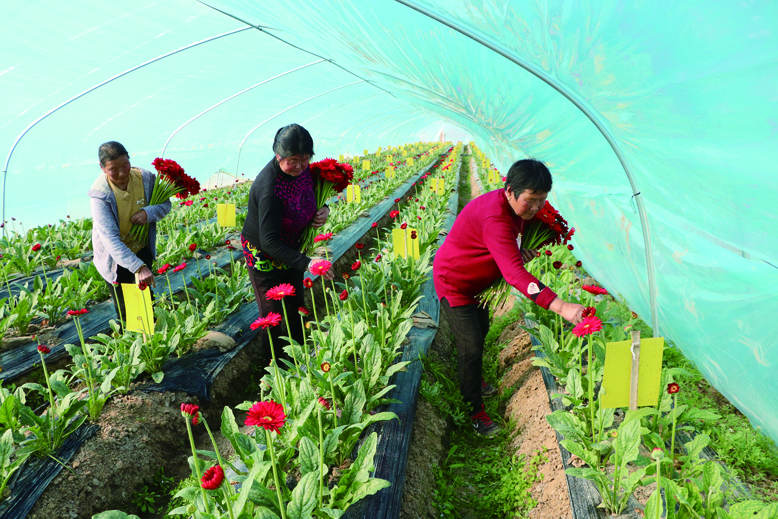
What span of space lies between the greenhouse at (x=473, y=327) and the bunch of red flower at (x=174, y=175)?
2 cm

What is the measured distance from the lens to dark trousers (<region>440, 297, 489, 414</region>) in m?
2.53

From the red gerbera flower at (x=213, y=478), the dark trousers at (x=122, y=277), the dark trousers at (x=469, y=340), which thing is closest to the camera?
the red gerbera flower at (x=213, y=478)

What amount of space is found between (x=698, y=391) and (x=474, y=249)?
1848mm

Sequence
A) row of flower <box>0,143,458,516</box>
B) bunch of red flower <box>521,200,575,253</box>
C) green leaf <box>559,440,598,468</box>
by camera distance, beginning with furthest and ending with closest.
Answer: bunch of red flower <box>521,200,575,253</box> < row of flower <box>0,143,458,516</box> < green leaf <box>559,440,598,468</box>

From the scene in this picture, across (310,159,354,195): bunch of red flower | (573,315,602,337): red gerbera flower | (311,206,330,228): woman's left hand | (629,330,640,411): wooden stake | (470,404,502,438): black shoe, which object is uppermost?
(310,159,354,195): bunch of red flower

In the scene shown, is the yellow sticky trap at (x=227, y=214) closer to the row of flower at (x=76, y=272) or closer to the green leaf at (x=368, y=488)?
the row of flower at (x=76, y=272)

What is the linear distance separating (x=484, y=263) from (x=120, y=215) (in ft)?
7.63

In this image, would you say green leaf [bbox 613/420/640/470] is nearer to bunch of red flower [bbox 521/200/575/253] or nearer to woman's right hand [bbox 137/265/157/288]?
bunch of red flower [bbox 521/200/575/253]

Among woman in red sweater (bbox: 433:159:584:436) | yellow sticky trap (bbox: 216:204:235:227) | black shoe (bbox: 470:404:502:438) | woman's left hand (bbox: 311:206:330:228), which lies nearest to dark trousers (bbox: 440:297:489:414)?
woman in red sweater (bbox: 433:159:584:436)

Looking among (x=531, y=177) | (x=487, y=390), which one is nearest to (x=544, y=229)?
(x=531, y=177)

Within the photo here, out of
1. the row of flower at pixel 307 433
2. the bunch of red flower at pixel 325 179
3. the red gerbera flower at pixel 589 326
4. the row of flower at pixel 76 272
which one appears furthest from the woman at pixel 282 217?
the red gerbera flower at pixel 589 326

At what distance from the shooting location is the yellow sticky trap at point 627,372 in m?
1.67

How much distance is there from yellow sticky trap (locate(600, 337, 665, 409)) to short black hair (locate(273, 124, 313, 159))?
1.72m

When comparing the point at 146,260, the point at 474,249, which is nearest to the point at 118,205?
the point at 146,260
